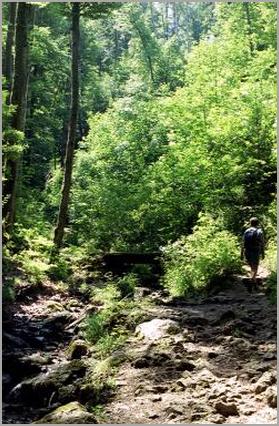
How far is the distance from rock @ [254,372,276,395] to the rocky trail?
1 cm

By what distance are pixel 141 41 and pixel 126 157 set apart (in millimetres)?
22753

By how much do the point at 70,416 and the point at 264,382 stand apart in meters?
2.65

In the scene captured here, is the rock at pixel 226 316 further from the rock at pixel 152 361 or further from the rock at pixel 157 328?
the rock at pixel 152 361

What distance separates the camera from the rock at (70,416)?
7395mm

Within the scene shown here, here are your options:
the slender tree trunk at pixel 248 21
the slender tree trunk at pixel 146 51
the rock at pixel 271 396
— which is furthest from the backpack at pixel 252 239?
the slender tree trunk at pixel 146 51

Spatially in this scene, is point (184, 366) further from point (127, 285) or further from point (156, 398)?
point (127, 285)

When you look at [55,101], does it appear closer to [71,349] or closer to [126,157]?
[126,157]

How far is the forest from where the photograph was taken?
876cm

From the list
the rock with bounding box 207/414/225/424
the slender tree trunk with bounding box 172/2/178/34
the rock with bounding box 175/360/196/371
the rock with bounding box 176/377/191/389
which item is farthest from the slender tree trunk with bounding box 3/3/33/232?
the slender tree trunk with bounding box 172/2/178/34

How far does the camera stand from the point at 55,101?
42.0 m

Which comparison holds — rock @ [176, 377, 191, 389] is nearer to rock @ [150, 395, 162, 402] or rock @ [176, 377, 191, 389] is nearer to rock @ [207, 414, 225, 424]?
rock @ [150, 395, 162, 402]

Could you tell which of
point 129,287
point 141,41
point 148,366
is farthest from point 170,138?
point 141,41

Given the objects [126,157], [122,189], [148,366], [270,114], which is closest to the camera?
[148,366]

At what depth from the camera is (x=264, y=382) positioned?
8.00 m
